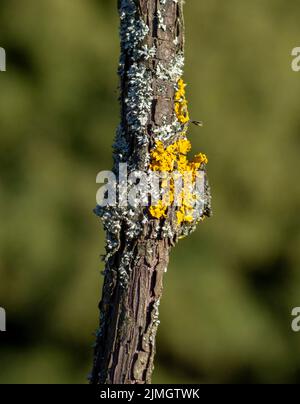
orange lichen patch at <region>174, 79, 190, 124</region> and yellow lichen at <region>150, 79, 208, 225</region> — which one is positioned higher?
orange lichen patch at <region>174, 79, 190, 124</region>

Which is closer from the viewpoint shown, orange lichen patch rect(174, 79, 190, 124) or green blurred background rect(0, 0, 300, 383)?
orange lichen patch rect(174, 79, 190, 124)

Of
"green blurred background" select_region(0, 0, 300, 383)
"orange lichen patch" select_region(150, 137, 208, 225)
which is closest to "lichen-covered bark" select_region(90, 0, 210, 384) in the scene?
"orange lichen patch" select_region(150, 137, 208, 225)

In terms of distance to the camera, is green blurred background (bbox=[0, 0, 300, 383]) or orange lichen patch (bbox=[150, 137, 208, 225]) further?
green blurred background (bbox=[0, 0, 300, 383])

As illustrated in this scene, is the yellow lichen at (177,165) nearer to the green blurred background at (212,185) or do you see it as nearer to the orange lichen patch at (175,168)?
the orange lichen patch at (175,168)

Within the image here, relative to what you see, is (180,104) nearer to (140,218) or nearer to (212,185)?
(140,218)

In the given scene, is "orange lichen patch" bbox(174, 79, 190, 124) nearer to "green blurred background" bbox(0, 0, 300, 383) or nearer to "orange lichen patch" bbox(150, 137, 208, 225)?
"orange lichen patch" bbox(150, 137, 208, 225)

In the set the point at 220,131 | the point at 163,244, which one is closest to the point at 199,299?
the point at 220,131

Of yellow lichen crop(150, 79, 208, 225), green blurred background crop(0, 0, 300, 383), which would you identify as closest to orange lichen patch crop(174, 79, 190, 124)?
yellow lichen crop(150, 79, 208, 225)

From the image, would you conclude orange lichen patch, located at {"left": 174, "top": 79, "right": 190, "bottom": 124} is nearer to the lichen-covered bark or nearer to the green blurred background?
the lichen-covered bark
